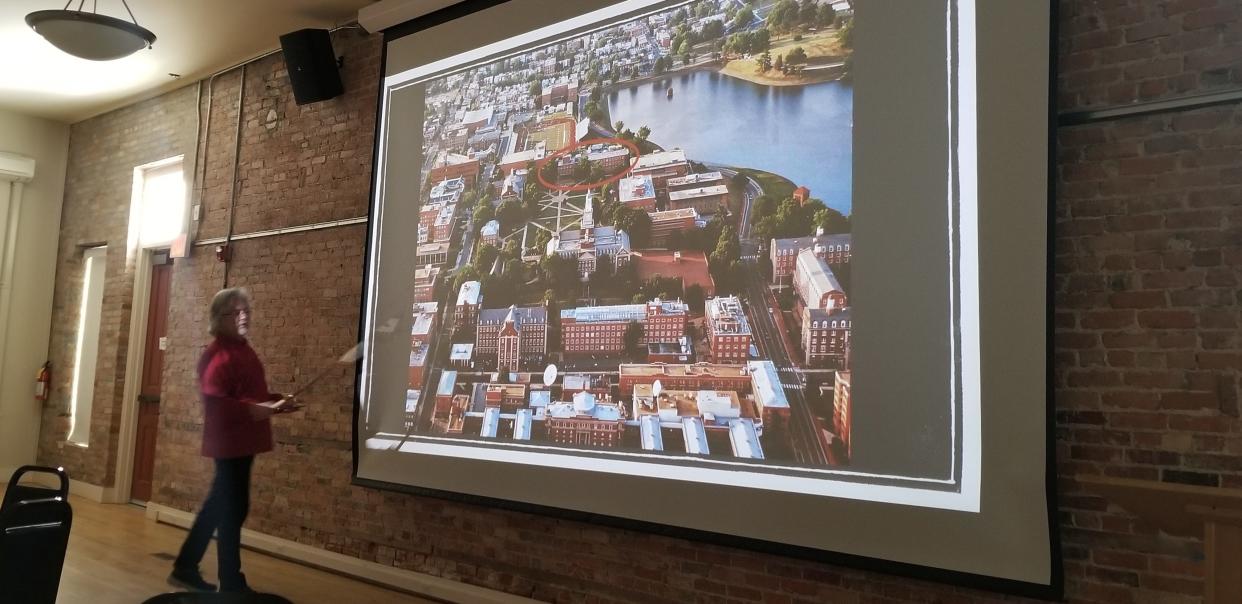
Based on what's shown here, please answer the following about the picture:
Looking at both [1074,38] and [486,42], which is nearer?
[1074,38]

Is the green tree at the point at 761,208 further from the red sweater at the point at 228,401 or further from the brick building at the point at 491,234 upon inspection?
the red sweater at the point at 228,401

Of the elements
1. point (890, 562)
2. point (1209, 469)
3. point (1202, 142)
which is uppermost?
point (1202, 142)

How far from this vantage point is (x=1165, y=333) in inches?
101

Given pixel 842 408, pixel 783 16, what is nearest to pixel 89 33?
pixel 783 16

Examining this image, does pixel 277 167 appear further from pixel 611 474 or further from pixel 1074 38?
pixel 1074 38

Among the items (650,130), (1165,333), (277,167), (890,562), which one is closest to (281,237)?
(277,167)

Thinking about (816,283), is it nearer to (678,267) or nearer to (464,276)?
(678,267)

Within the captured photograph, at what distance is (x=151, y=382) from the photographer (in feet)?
23.1

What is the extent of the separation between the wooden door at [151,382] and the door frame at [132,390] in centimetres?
3

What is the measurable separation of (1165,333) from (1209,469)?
1.47ft

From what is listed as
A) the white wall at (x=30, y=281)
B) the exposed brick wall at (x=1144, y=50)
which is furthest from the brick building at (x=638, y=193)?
the white wall at (x=30, y=281)

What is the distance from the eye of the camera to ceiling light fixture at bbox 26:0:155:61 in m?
4.19

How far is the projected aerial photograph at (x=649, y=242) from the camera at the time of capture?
10.2 ft

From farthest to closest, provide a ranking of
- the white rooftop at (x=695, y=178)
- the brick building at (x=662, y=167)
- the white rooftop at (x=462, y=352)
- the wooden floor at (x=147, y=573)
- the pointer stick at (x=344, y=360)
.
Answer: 1. the pointer stick at (x=344, y=360)
2. the wooden floor at (x=147, y=573)
3. the white rooftop at (x=462, y=352)
4. the brick building at (x=662, y=167)
5. the white rooftop at (x=695, y=178)
